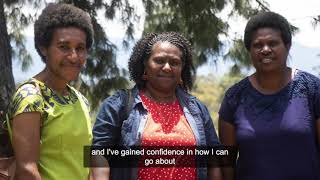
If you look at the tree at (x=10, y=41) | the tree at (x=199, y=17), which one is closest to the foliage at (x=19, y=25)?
the tree at (x=10, y=41)

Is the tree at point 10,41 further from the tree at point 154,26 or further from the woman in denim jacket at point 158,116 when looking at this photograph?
the woman in denim jacket at point 158,116

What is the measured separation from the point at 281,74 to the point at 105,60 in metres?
3.69

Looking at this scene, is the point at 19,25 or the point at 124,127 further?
the point at 19,25

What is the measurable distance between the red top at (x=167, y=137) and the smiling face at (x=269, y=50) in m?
0.58

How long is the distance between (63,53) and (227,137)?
1.16m

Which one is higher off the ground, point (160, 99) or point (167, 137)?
point (160, 99)

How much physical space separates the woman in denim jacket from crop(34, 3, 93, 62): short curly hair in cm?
47

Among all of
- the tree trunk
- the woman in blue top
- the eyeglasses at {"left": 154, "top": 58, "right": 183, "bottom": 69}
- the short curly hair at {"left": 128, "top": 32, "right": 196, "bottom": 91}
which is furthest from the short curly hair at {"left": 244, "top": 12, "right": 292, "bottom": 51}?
the tree trunk

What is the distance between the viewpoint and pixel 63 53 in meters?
2.70

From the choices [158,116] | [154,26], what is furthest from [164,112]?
[154,26]

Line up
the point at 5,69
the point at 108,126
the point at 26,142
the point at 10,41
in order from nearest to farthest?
the point at 26,142, the point at 108,126, the point at 5,69, the point at 10,41

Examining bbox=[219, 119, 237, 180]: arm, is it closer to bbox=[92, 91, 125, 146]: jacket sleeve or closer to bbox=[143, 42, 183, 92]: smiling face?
bbox=[143, 42, 183, 92]: smiling face

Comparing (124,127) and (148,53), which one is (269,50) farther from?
(124,127)

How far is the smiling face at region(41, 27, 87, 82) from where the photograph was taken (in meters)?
2.70
